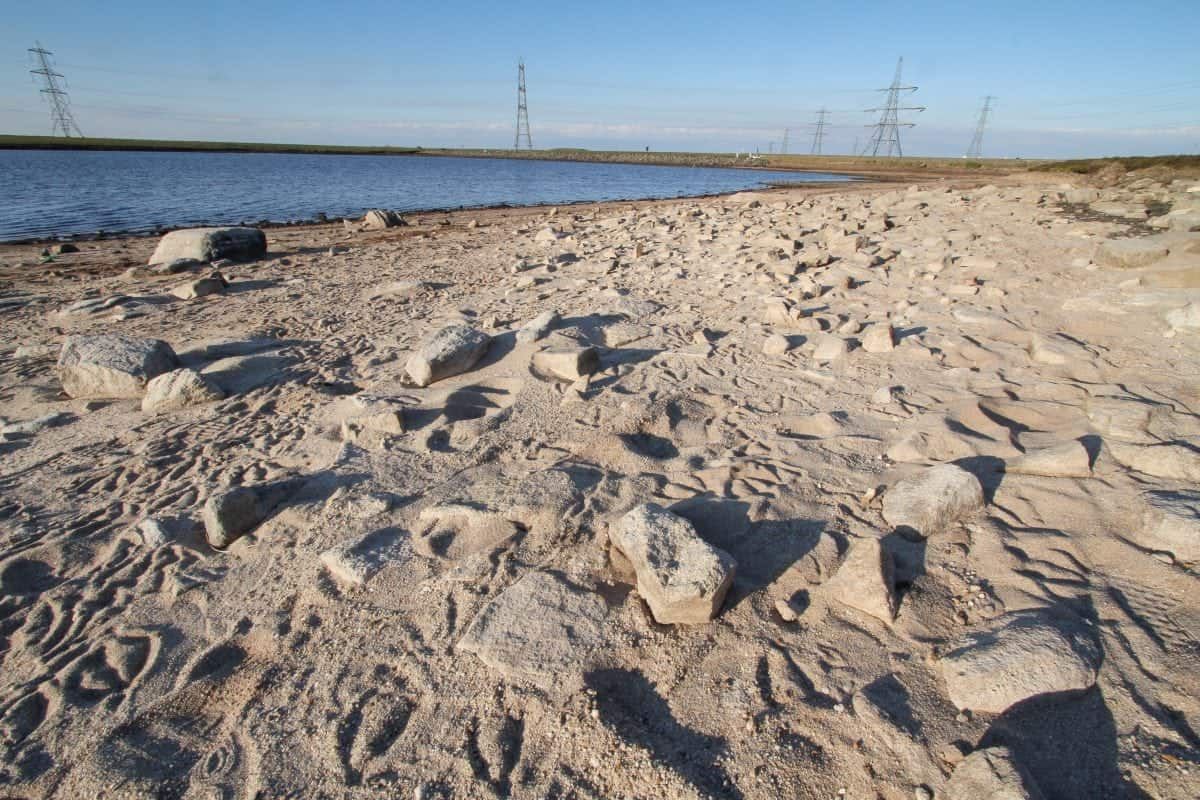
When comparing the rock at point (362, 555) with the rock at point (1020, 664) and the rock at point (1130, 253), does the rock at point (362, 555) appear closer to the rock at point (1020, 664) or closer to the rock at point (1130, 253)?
the rock at point (1020, 664)

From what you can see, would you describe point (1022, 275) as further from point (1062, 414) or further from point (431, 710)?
point (431, 710)

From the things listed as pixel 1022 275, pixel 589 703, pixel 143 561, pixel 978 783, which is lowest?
pixel 143 561

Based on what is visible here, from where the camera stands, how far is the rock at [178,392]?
13.0 ft

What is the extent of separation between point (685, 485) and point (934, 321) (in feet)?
10.3

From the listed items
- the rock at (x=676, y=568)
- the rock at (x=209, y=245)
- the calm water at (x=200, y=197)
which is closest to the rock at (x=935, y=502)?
the rock at (x=676, y=568)

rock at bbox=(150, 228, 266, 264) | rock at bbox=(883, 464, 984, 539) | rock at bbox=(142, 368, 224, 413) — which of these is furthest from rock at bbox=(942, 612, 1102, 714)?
rock at bbox=(150, 228, 266, 264)

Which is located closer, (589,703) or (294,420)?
(589,703)

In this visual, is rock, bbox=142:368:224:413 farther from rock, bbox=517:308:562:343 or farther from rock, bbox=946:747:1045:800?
rock, bbox=946:747:1045:800

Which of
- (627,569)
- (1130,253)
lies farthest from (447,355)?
(1130,253)

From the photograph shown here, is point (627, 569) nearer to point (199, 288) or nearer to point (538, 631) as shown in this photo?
point (538, 631)

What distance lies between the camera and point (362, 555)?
2.44 metres

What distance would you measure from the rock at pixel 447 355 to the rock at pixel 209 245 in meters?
7.36

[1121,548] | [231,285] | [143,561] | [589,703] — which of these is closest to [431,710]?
[589,703]

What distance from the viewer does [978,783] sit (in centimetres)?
134
